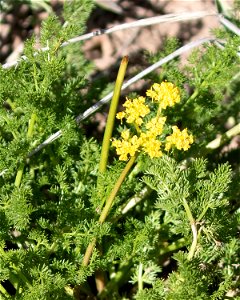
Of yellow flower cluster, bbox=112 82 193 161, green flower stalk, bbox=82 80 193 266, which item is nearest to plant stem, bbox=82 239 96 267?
green flower stalk, bbox=82 80 193 266

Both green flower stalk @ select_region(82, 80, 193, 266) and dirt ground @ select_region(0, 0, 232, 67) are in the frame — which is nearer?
green flower stalk @ select_region(82, 80, 193, 266)

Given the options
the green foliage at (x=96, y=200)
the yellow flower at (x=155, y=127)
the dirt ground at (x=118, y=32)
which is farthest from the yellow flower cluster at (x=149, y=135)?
the dirt ground at (x=118, y=32)

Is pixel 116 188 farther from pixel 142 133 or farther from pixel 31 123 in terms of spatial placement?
pixel 31 123

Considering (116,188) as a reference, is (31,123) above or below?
above

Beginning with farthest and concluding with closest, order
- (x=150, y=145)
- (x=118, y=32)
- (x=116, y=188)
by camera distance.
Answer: (x=118, y=32), (x=116, y=188), (x=150, y=145)

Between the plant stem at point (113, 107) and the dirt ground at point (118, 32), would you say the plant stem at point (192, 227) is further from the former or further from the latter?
the dirt ground at point (118, 32)

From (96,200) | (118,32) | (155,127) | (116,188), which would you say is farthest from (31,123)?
(118,32)

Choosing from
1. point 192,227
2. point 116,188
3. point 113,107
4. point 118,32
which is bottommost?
point 118,32

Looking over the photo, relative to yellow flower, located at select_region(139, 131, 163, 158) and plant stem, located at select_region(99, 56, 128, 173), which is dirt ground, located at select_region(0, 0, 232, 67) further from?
yellow flower, located at select_region(139, 131, 163, 158)
